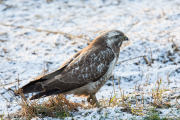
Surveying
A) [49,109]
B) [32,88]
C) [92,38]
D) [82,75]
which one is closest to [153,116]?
[82,75]

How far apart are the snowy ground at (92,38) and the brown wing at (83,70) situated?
1.41 ft

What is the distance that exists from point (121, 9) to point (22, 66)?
15.5 feet

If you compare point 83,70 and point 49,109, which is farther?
point 83,70

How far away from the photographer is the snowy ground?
4.90m

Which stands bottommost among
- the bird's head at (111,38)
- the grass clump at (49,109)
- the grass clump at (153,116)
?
the grass clump at (49,109)

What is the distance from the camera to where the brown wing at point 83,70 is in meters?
3.61

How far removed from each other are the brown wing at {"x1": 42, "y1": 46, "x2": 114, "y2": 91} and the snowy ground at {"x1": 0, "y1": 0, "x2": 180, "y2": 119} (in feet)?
1.41

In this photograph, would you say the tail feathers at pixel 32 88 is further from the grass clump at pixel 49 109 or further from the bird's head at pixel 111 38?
the bird's head at pixel 111 38

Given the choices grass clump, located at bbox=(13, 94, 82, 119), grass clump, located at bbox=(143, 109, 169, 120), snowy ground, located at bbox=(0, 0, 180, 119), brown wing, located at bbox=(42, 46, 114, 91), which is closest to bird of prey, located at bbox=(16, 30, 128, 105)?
brown wing, located at bbox=(42, 46, 114, 91)

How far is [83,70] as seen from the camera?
3732 millimetres

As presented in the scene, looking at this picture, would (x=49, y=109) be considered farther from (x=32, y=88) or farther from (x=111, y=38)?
(x=111, y=38)

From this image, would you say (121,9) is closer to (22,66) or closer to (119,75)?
(119,75)

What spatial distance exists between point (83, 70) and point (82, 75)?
0.09 metres

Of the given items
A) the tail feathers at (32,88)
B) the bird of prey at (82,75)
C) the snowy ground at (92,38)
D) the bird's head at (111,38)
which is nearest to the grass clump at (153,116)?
the snowy ground at (92,38)
